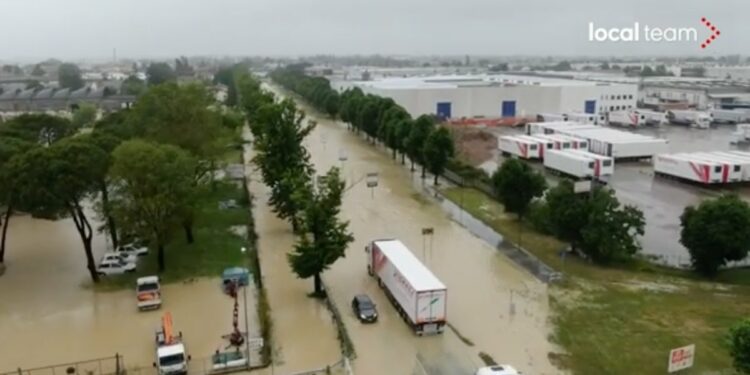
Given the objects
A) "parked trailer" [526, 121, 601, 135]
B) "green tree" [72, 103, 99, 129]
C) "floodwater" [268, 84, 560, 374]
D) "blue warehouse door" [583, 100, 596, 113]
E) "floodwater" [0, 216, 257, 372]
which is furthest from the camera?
"blue warehouse door" [583, 100, 596, 113]

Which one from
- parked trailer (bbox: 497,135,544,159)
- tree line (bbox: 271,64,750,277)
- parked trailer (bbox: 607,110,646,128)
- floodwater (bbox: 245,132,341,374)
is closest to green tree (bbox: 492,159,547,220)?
tree line (bbox: 271,64,750,277)

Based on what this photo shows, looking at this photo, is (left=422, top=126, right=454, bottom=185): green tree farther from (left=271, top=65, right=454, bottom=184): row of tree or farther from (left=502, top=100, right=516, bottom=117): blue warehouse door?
(left=502, top=100, right=516, bottom=117): blue warehouse door

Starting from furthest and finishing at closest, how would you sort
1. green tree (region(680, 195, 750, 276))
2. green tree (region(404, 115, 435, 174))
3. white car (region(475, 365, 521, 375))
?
1. green tree (region(404, 115, 435, 174))
2. green tree (region(680, 195, 750, 276))
3. white car (region(475, 365, 521, 375))

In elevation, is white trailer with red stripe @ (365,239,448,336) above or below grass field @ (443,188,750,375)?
above

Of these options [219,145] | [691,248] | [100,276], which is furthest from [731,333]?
[219,145]

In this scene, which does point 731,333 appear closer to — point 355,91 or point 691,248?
point 691,248

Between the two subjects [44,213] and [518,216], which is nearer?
[44,213]

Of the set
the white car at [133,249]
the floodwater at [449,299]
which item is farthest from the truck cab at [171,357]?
the white car at [133,249]
